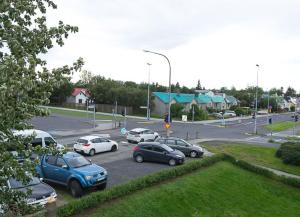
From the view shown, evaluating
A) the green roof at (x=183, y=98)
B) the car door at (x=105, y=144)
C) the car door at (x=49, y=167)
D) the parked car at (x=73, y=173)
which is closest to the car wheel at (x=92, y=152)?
the car door at (x=105, y=144)

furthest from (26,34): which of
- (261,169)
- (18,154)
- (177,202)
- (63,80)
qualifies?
(261,169)

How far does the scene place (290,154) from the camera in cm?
3033

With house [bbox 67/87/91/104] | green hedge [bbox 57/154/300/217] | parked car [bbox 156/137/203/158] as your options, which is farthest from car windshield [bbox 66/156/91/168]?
house [bbox 67/87/91/104]

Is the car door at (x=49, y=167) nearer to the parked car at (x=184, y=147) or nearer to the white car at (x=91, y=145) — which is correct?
the white car at (x=91, y=145)

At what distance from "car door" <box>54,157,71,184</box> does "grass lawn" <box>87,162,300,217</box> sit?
2446 mm

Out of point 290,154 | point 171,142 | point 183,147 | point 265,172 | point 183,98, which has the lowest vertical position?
point 265,172

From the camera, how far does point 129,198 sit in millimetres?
16844

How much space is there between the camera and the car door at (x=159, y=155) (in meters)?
24.8

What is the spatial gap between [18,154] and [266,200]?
64.4ft

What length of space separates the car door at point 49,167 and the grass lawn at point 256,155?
18282 millimetres

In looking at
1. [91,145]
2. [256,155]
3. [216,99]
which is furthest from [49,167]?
[216,99]

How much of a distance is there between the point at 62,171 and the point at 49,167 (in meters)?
0.94

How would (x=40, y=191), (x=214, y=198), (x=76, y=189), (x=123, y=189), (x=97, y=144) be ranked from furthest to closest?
(x=97, y=144), (x=214, y=198), (x=123, y=189), (x=76, y=189), (x=40, y=191)

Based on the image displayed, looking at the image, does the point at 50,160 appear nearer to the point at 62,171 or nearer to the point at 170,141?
the point at 62,171
